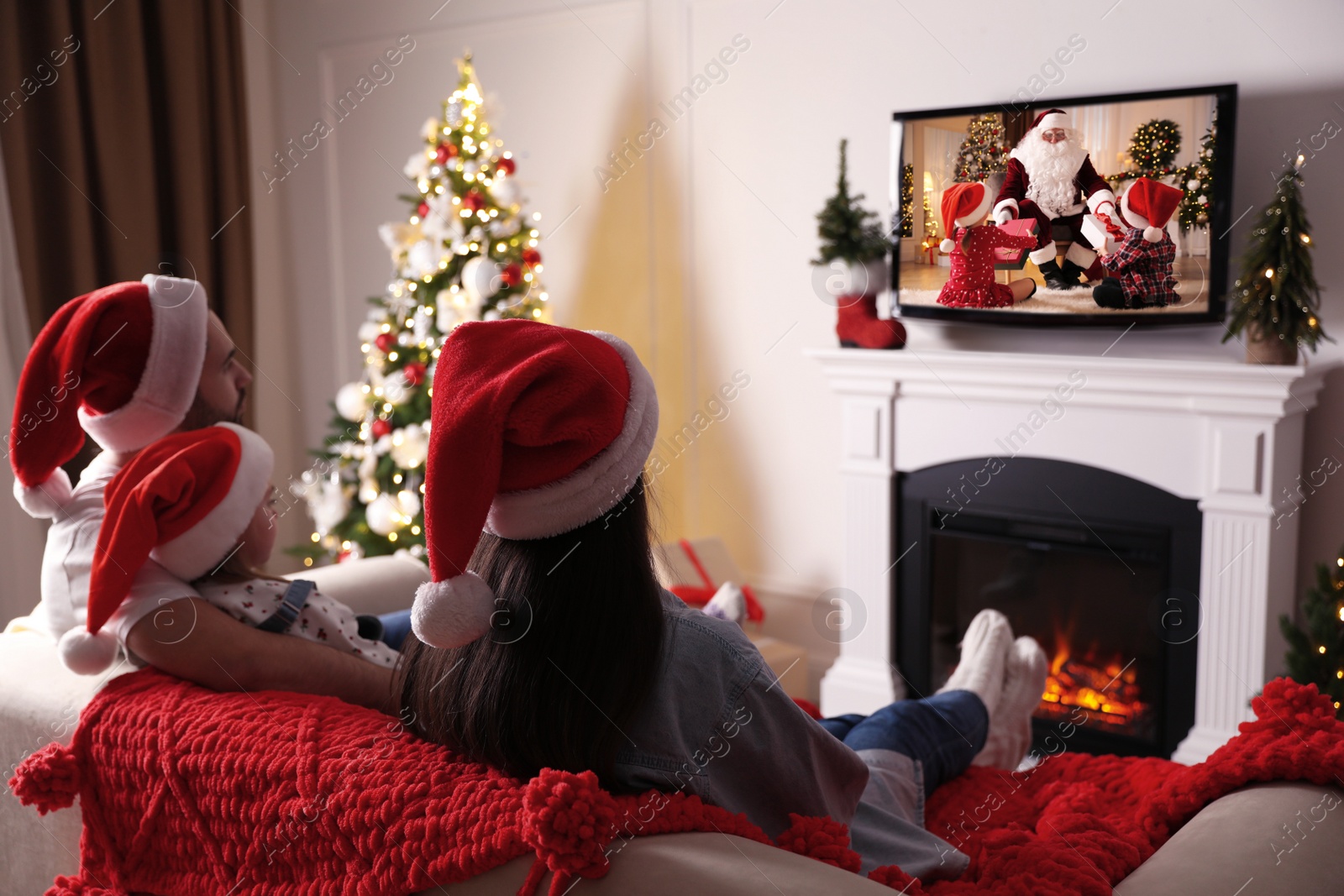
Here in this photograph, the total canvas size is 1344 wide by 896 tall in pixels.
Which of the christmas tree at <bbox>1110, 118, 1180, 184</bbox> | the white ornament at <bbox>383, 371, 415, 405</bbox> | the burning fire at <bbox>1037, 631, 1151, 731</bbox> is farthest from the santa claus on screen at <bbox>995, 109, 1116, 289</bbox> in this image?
the white ornament at <bbox>383, 371, 415, 405</bbox>

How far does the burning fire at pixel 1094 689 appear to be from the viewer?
285 centimetres

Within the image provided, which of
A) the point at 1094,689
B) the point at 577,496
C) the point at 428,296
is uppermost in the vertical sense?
the point at 428,296

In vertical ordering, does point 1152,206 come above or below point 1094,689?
above

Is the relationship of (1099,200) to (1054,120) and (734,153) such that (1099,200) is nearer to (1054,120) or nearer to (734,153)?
(1054,120)

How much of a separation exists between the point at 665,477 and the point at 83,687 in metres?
2.44

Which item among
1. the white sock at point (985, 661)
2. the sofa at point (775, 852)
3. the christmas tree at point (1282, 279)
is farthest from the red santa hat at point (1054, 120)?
the sofa at point (775, 852)

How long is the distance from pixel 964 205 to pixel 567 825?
83.0 inches

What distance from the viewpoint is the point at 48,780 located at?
4.21 feet

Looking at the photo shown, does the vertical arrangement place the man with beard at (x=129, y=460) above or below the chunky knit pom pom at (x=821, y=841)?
above

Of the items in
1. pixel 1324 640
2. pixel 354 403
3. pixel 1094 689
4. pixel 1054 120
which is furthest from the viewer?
pixel 354 403

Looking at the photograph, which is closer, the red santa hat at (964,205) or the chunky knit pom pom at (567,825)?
the chunky knit pom pom at (567,825)

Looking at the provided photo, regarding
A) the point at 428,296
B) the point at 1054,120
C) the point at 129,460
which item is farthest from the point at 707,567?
the point at 129,460

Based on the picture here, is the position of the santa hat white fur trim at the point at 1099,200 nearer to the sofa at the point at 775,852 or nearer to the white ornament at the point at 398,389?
the sofa at the point at 775,852

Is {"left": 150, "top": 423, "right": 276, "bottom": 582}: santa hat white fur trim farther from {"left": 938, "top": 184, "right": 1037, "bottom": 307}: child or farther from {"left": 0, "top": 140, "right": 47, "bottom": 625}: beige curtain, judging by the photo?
{"left": 0, "top": 140, "right": 47, "bottom": 625}: beige curtain
